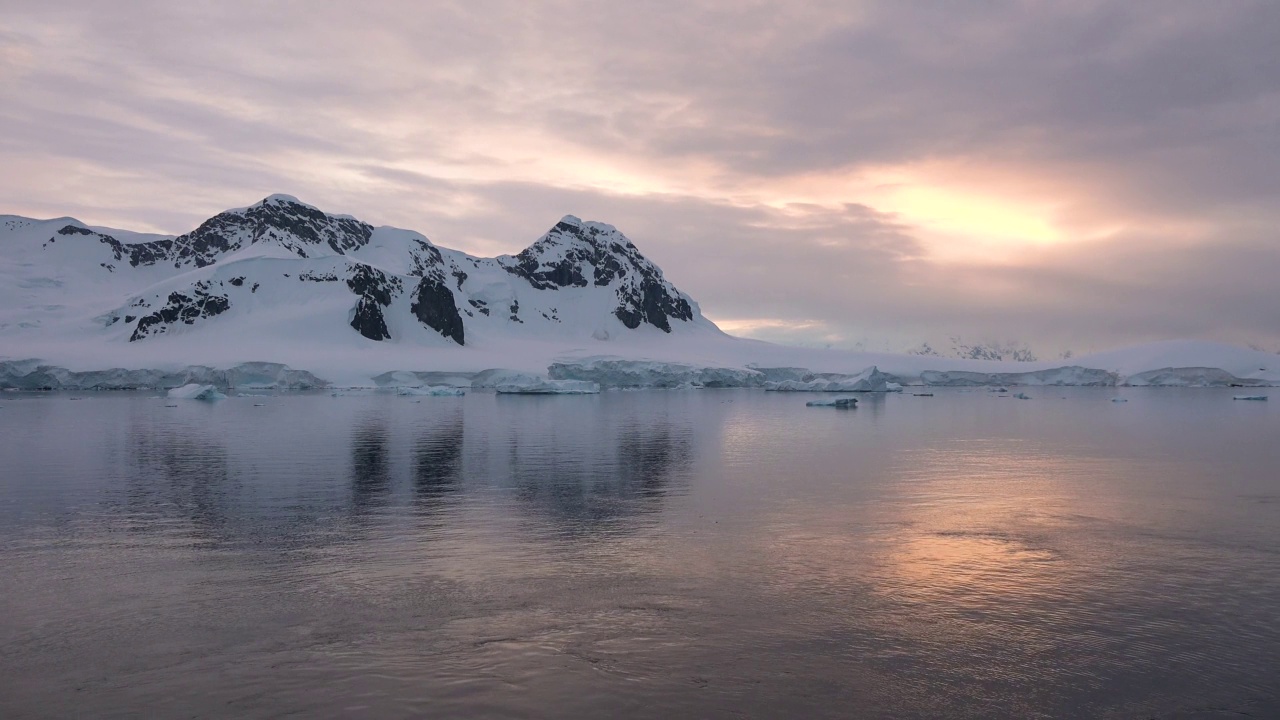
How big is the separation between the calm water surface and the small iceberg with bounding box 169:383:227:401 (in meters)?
40.6

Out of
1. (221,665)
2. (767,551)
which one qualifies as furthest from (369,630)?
(767,551)

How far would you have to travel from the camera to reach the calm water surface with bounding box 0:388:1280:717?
7.25m

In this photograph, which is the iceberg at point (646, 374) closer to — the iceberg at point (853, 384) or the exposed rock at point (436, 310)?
the iceberg at point (853, 384)

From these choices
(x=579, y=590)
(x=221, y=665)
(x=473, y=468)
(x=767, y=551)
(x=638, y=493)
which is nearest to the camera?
(x=221, y=665)

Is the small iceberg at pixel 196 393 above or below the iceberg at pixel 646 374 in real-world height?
below

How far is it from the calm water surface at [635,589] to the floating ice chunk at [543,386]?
56.6 meters

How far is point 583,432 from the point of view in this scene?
34.2 metres

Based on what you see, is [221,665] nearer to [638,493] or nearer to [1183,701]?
[1183,701]

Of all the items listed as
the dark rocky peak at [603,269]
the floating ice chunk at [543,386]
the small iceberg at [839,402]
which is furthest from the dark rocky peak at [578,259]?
the small iceberg at [839,402]

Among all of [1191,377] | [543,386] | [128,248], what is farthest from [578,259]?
[1191,377]

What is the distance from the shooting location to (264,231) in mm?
138250

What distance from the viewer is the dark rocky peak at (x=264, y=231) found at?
142m

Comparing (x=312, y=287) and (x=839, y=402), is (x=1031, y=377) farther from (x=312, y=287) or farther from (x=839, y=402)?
(x=312, y=287)

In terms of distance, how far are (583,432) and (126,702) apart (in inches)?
1074
